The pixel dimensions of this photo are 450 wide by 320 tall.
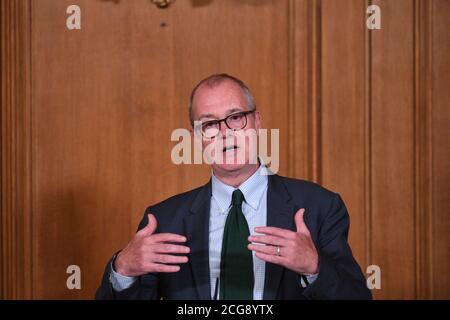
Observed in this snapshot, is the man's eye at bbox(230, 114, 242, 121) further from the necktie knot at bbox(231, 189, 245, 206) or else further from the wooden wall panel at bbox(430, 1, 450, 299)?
the wooden wall panel at bbox(430, 1, 450, 299)

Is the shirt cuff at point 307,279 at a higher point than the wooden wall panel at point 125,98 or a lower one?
lower

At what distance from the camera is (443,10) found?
169 centimetres

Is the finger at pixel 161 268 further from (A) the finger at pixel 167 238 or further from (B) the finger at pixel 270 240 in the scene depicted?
(B) the finger at pixel 270 240

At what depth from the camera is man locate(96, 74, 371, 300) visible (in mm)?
1313

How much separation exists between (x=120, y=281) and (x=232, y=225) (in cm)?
31

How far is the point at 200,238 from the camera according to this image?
1391mm

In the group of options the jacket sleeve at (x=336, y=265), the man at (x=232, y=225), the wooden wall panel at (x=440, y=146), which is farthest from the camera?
the wooden wall panel at (x=440, y=146)

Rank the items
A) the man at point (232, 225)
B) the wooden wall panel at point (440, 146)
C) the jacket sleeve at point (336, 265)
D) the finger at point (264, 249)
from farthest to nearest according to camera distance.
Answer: the wooden wall panel at point (440, 146) → the man at point (232, 225) → the jacket sleeve at point (336, 265) → the finger at point (264, 249)

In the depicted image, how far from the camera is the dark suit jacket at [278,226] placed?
51.8 inches

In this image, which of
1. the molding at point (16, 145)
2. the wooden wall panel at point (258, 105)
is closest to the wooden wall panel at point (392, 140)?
the wooden wall panel at point (258, 105)

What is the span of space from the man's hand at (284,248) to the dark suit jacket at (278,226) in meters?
0.11

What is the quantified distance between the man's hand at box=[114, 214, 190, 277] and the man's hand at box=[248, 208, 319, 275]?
16 cm

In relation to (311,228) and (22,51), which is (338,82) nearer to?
(311,228)

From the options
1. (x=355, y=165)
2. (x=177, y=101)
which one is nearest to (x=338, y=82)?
(x=355, y=165)
